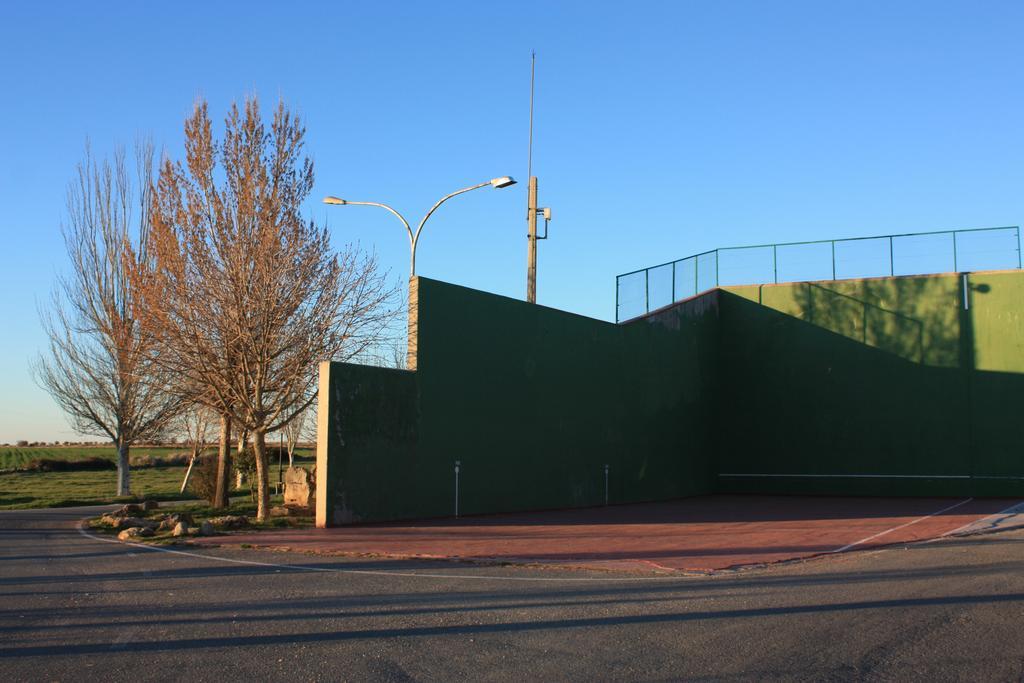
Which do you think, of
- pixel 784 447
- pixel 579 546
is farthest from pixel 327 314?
pixel 784 447

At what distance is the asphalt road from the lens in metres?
7.03

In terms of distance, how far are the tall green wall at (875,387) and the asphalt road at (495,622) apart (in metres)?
19.6

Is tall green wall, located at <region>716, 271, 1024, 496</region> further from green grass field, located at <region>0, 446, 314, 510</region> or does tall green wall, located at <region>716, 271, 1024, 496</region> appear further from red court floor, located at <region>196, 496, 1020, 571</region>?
green grass field, located at <region>0, 446, 314, 510</region>

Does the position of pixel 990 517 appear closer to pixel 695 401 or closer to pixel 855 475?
pixel 855 475

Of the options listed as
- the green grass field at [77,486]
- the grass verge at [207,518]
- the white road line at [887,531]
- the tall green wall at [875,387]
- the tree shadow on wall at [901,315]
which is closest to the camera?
the white road line at [887,531]

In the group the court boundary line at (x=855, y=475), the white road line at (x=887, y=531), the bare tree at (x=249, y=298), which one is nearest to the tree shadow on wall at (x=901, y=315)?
the court boundary line at (x=855, y=475)

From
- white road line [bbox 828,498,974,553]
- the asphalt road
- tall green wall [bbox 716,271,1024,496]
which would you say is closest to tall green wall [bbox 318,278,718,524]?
tall green wall [bbox 716,271,1024,496]

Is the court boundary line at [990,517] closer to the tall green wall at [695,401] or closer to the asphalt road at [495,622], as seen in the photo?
the asphalt road at [495,622]

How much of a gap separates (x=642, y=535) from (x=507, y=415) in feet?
20.4

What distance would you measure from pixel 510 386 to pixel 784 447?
49.6 ft

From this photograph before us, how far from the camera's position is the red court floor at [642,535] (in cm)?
1488

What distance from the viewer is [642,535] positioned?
1836cm

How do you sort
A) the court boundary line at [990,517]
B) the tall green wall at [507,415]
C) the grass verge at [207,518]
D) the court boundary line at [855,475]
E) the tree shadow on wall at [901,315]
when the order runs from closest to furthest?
the grass verge at [207,518] → the court boundary line at [990,517] → the tall green wall at [507,415] → the court boundary line at [855,475] → the tree shadow on wall at [901,315]

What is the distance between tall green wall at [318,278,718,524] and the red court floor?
0.91m
